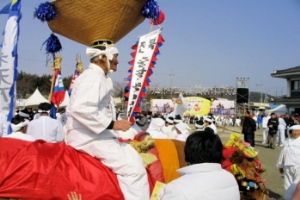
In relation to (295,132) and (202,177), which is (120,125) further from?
(295,132)

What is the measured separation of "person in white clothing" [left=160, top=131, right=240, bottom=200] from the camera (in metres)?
2.10

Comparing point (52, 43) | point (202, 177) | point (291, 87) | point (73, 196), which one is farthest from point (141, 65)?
point (291, 87)

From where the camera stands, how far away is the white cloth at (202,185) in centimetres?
209

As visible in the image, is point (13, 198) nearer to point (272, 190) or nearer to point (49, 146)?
point (49, 146)

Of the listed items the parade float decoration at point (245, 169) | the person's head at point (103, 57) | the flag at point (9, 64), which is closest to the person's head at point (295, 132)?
the parade float decoration at point (245, 169)

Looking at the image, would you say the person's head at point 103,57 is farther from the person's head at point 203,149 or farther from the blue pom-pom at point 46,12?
the person's head at point 203,149

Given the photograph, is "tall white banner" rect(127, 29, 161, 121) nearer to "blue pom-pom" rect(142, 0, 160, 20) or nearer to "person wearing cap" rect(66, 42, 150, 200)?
"blue pom-pom" rect(142, 0, 160, 20)

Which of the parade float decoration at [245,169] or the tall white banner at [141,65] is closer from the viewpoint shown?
the parade float decoration at [245,169]

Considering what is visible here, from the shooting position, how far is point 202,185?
214cm

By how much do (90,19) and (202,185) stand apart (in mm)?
3464

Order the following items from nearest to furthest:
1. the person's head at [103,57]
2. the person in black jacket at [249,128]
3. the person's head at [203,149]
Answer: the person's head at [203,149], the person's head at [103,57], the person in black jacket at [249,128]

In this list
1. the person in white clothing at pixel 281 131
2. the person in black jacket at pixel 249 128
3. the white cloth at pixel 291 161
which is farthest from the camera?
the person in white clothing at pixel 281 131

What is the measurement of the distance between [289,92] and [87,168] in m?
36.8

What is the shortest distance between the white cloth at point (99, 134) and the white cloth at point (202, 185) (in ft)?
4.30
